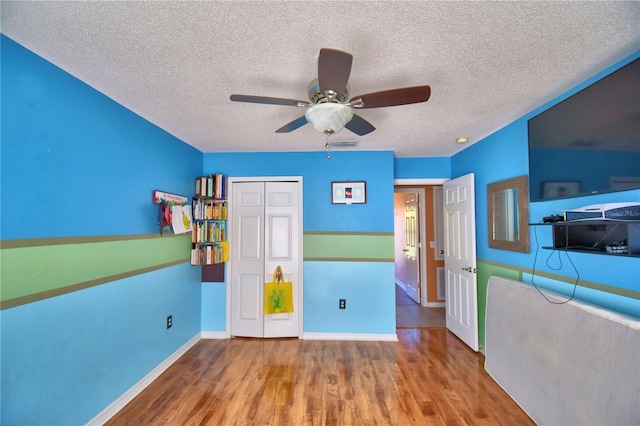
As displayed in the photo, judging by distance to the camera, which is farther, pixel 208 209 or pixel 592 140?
pixel 208 209

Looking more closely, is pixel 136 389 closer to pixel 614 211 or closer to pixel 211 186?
pixel 211 186

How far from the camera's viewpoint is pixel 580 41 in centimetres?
142

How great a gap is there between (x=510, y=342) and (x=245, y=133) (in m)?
3.16

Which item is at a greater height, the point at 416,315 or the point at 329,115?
the point at 329,115

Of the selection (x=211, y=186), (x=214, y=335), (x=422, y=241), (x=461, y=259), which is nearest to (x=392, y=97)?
(x=461, y=259)

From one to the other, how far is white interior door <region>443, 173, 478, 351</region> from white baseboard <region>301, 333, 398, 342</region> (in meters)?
0.83

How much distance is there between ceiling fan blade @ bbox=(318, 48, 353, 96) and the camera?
116cm

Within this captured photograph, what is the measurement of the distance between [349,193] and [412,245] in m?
2.70

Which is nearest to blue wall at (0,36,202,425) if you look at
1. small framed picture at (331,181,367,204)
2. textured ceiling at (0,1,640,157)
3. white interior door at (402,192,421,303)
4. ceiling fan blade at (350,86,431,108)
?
textured ceiling at (0,1,640,157)

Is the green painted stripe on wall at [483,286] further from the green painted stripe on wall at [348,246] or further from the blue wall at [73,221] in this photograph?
the blue wall at [73,221]

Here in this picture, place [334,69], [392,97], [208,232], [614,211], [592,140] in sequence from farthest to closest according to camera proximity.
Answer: [208,232], [592,140], [392,97], [614,211], [334,69]

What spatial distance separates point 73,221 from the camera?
69.3 inches

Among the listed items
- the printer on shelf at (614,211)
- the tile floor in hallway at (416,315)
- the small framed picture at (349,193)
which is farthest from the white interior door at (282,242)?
the printer on shelf at (614,211)

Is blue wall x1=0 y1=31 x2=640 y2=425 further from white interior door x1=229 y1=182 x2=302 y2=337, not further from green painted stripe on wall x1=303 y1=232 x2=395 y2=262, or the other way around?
white interior door x1=229 y1=182 x2=302 y2=337
